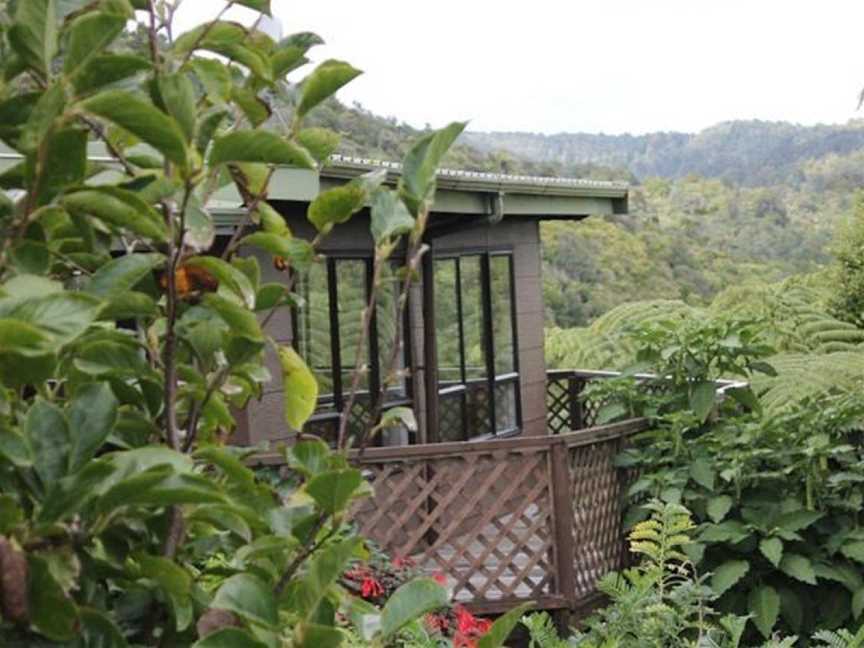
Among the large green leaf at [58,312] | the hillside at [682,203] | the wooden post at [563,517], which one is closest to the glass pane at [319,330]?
the wooden post at [563,517]

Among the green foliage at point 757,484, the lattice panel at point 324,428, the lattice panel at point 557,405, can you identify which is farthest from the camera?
the lattice panel at point 557,405

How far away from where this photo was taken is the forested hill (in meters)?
59.1

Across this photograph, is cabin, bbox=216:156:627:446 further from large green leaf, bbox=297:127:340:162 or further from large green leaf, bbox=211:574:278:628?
large green leaf, bbox=211:574:278:628

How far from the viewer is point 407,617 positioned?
47.9 inches

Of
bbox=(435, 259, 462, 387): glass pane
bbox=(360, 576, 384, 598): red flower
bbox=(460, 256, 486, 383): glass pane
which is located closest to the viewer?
bbox=(360, 576, 384, 598): red flower

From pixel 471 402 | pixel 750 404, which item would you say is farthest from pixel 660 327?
pixel 471 402

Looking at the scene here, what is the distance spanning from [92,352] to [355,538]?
0.28m

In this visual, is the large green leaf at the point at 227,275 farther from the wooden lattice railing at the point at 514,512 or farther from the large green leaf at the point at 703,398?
the large green leaf at the point at 703,398

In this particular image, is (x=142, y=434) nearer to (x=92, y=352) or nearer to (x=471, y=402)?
(x=92, y=352)

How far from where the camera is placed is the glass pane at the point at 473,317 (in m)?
11.4

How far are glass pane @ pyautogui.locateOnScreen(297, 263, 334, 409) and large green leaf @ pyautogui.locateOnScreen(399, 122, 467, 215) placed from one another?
800 centimetres

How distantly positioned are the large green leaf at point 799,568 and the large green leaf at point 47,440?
6525 millimetres

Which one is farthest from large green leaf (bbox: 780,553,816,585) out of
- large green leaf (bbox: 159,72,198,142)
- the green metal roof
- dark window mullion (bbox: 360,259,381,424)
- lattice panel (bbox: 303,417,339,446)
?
large green leaf (bbox: 159,72,198,142)

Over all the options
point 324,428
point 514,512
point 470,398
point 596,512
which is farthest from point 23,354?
point 470,398
